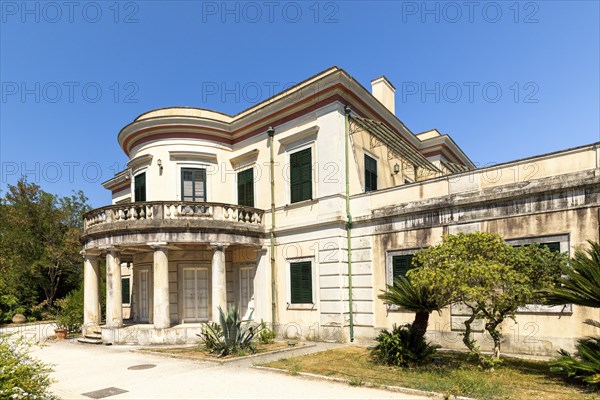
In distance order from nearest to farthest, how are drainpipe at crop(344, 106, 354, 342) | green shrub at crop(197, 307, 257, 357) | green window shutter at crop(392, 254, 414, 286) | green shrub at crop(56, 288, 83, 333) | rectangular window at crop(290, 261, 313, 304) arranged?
green shrub at crop(197, 307, 257, 357) → green window shutter at crop(392, 254, 414, 286) → drainpipe at crop(344, 106, 354, 342) → rectangular window at crop(290, 261, 313, 304) → green shrub at crop(56, 288, 83, 333)

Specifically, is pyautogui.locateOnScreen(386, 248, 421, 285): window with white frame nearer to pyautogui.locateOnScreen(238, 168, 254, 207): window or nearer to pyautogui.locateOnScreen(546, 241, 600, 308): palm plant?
pyautogui.locateOnScreen(546, 241, 600, 308): palm plant

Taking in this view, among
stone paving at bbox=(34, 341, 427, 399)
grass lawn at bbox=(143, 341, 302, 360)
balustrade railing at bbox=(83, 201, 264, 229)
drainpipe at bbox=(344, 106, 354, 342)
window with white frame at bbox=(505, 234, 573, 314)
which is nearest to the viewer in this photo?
stone paving at bbox=(34, 341, 427, 399)

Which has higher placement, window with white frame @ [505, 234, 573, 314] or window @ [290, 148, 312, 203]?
window @ [290, 148, 312, 203]

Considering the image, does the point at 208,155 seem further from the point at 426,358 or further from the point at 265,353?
the point at 426,358

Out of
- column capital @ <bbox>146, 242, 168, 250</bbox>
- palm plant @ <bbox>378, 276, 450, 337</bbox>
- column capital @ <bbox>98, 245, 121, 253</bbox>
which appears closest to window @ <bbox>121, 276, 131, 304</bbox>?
column capital @ <bbox>98, 245, 121, 253</bbox>

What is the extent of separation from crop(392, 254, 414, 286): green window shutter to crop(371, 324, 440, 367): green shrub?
3326 mm

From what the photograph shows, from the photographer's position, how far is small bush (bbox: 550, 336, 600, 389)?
753cm

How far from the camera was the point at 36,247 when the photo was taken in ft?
104

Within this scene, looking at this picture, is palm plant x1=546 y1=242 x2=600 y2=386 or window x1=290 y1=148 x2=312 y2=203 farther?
window x1=290 y1=148 x2=312 y2=203

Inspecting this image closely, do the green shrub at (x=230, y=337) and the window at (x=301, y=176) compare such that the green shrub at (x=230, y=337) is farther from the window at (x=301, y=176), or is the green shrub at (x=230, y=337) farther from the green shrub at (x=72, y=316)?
the green shrub at (x=72, y=316)

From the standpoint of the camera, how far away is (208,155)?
18.7 meters

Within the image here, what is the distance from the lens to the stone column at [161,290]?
14844 millimetres

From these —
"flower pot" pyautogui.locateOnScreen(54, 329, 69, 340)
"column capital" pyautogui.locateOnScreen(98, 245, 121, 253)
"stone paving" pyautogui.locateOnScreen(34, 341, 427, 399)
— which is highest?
"column capital" pyautogui.locateOnScreen(98, 245, 121, 253)

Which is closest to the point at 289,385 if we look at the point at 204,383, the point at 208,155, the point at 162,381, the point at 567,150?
the point at 204,383
